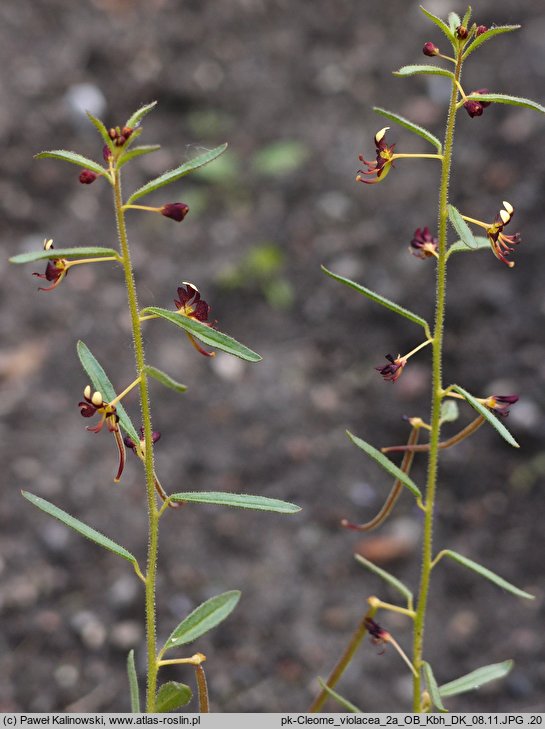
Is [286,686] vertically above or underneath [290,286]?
underneath

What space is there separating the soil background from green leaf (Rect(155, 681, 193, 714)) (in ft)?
2.78

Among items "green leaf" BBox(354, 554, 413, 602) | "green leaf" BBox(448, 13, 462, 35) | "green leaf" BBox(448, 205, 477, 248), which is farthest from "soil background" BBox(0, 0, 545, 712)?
"green leaf" BBox(448, 13, 462, 35)

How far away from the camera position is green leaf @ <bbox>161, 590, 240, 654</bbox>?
50.2 inches

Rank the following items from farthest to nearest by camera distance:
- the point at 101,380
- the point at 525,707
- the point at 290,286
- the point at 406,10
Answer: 1. the point at 406,10
2. the point at 290,286
3. the point at 525,707
4. the point at 101,380

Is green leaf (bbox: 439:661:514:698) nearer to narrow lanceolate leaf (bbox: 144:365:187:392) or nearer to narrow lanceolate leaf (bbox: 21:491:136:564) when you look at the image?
narrow lanceolate leaf (bbox: 21:491:136:564)

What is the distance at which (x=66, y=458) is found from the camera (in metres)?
2.57

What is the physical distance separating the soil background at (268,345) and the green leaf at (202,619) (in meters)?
0.84

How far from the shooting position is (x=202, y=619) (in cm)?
130

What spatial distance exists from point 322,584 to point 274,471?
0.38m

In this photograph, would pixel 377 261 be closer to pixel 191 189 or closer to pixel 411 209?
pixel 411 209

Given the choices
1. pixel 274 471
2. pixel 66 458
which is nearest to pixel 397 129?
pixel 274 471

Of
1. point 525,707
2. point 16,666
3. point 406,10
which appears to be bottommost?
point 16,666

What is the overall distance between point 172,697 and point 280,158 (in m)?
2.54

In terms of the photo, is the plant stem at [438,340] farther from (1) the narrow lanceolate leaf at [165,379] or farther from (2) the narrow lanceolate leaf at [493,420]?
(1) the narrow lanceolate leaf at [165,379]
